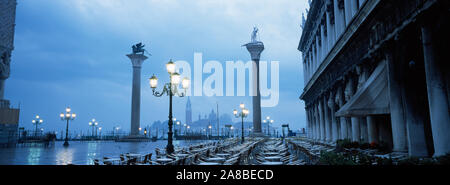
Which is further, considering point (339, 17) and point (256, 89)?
point (256, 89)

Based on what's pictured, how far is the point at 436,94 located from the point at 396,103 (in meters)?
2.66

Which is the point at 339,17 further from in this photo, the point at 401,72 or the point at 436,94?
the point at 436,94

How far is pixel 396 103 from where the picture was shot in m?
11.5

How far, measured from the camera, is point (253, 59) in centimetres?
5722

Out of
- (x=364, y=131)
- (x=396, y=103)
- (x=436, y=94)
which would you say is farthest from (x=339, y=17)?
(x=436, y=94)

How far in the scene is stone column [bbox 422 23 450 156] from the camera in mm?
8656

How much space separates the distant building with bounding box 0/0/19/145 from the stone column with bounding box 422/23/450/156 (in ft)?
137

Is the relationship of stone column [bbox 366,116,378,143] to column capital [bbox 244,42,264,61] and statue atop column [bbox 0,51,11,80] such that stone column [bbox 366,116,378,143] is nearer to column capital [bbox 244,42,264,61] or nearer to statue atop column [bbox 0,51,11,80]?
column capital [bbox 244,42,264,61]

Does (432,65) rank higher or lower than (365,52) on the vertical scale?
lower

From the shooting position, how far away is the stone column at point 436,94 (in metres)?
8.66

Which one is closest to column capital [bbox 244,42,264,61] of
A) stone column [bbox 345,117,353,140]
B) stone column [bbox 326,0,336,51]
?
stone column [bbox 326,0,336,51]
